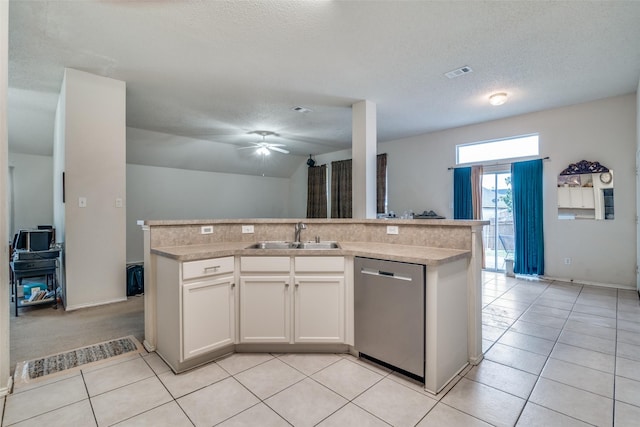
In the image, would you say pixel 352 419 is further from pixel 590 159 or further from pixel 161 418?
pixel 590 159

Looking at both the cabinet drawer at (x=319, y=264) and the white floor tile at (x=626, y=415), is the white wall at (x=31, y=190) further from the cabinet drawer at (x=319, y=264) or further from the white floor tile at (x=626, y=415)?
the white floor tile at (x=626, y=415)

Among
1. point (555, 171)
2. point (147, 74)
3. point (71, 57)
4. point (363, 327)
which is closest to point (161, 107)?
point (147, 74)

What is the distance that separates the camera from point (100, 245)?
143 inches

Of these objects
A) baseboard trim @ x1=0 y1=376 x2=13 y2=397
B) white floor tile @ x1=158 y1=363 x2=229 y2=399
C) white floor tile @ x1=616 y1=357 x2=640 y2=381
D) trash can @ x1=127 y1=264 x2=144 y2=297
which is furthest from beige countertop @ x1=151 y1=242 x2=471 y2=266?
trash can @ x1=127 y1=264 x2=144 y2=297

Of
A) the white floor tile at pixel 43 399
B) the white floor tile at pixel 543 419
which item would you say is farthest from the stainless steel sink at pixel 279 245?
the white floor tile at pixel 543 419

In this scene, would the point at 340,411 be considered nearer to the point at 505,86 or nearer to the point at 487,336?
the point at 487,336

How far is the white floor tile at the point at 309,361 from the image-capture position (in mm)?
2195

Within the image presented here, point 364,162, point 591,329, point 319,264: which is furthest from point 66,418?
point 591,329

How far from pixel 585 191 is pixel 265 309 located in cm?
536

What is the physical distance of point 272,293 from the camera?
7.79 ft

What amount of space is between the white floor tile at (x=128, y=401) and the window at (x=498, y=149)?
20.2 ft

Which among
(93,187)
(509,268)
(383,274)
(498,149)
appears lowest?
(509,268)

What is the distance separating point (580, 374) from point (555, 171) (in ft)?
13.1

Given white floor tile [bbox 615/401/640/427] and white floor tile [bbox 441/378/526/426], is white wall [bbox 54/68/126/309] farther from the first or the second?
white floor tile [bbox 615/401/640/427]
